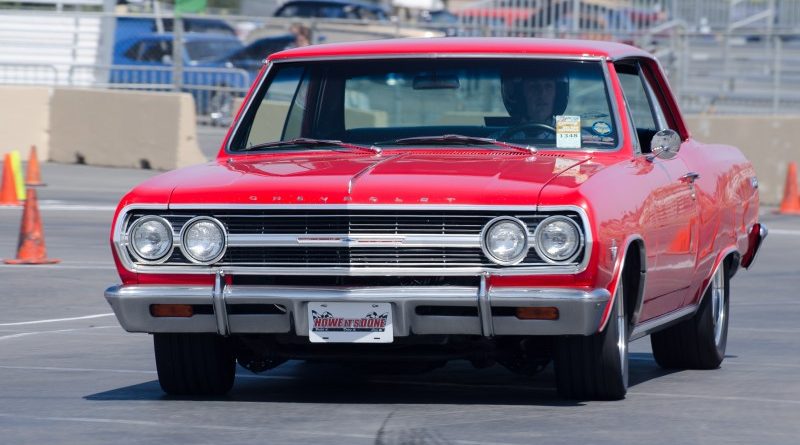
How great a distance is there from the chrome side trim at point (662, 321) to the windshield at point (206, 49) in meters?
24.4

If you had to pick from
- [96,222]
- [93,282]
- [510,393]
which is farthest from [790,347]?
[96,222]

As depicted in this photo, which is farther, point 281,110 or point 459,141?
point 281,110

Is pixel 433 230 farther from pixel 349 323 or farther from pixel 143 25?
pixel 143 25

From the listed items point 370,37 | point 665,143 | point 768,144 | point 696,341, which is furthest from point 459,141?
point 370,37

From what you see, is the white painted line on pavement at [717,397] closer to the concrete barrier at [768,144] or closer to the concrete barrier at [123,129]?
the concrete barrier at [768,144]

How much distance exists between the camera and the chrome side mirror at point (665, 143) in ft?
25.9

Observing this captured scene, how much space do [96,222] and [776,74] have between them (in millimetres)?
12764

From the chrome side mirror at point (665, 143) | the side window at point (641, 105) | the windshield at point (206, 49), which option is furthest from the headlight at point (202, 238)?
the windshield at point (206, 49)

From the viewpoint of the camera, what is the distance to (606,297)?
22.0 ft

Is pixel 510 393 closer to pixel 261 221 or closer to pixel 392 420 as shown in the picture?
pixel 392 420

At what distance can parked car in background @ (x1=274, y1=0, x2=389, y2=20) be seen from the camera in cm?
4012

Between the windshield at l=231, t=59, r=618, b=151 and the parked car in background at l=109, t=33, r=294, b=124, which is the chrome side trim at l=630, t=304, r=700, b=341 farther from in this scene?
the parked car in background at l=109, t=33, r=294, b=124

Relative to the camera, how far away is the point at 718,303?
356 inches

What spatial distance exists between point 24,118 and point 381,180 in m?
19.4
